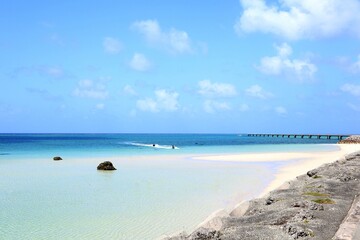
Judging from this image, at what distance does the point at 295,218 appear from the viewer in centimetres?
977

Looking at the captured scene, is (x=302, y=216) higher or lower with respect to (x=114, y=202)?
higher

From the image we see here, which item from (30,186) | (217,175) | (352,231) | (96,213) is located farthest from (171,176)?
(352,231)

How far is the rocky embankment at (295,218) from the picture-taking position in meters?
8.66

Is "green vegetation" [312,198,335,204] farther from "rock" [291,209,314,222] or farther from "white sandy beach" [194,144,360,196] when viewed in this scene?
"white sandy beach" [194,144,360,196]

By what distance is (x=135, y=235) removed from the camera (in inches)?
447

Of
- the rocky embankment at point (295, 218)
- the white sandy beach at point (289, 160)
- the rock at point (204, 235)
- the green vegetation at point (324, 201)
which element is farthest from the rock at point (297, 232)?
the white sandy beach at point (289, 160)

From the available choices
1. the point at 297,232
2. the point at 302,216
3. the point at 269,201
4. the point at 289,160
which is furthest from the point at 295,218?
the point at 289,160

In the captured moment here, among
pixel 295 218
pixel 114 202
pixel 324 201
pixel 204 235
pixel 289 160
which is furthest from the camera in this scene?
pixel 289 160

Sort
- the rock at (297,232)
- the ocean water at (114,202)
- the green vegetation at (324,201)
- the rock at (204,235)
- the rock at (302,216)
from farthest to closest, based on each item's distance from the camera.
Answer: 1. the ocean water at (114,202)
2. the green vegetation at (324,201)
3. the rock at (302,216)
4. the rock at (204,235)
5. the rock at (297,232)

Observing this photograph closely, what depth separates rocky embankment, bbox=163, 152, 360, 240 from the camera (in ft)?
28.4

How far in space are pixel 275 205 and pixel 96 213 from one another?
6449mm

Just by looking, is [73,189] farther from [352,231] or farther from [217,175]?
[352,231]

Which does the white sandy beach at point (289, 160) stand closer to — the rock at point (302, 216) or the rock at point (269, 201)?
the rock at point (269, 201)

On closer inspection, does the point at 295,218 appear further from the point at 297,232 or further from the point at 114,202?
the point at 114,202
